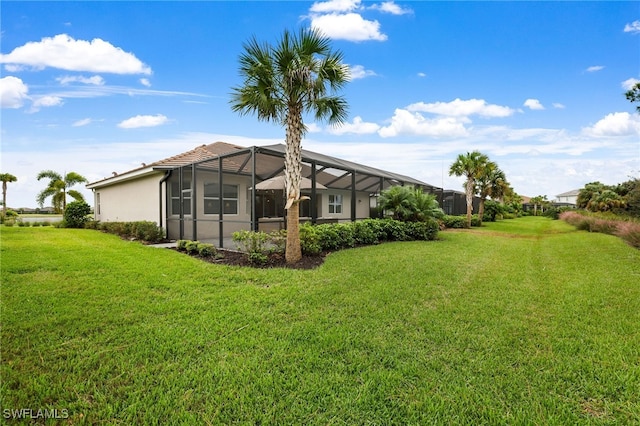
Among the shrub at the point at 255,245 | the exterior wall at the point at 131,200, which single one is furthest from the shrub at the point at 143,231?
the shrub at the point at 255,245

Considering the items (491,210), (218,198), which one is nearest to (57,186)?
(218,198)

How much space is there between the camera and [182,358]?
3.00 metres

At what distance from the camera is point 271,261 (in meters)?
7.71

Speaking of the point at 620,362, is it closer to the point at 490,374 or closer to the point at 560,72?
the point at 490,374

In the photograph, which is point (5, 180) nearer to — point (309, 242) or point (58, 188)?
point (58, 188)

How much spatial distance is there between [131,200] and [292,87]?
1232cm

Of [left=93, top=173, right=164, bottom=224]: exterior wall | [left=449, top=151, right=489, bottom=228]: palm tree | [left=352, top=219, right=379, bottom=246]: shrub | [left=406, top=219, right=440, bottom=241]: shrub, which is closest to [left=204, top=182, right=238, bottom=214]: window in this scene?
[left=93, top=173, right=164, bottom=224]: exterior wall

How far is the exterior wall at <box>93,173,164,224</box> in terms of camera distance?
533 inches

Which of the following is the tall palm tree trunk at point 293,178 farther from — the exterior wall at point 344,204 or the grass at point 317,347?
the exterior wall at point 344,204

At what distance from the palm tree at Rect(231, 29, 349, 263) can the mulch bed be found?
0.92ft

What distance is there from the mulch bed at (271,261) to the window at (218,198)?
451 centimetres

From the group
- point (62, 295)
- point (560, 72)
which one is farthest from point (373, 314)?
point (560, 72)

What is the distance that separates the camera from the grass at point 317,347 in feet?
7.68

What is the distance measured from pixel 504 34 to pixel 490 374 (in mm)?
13594
